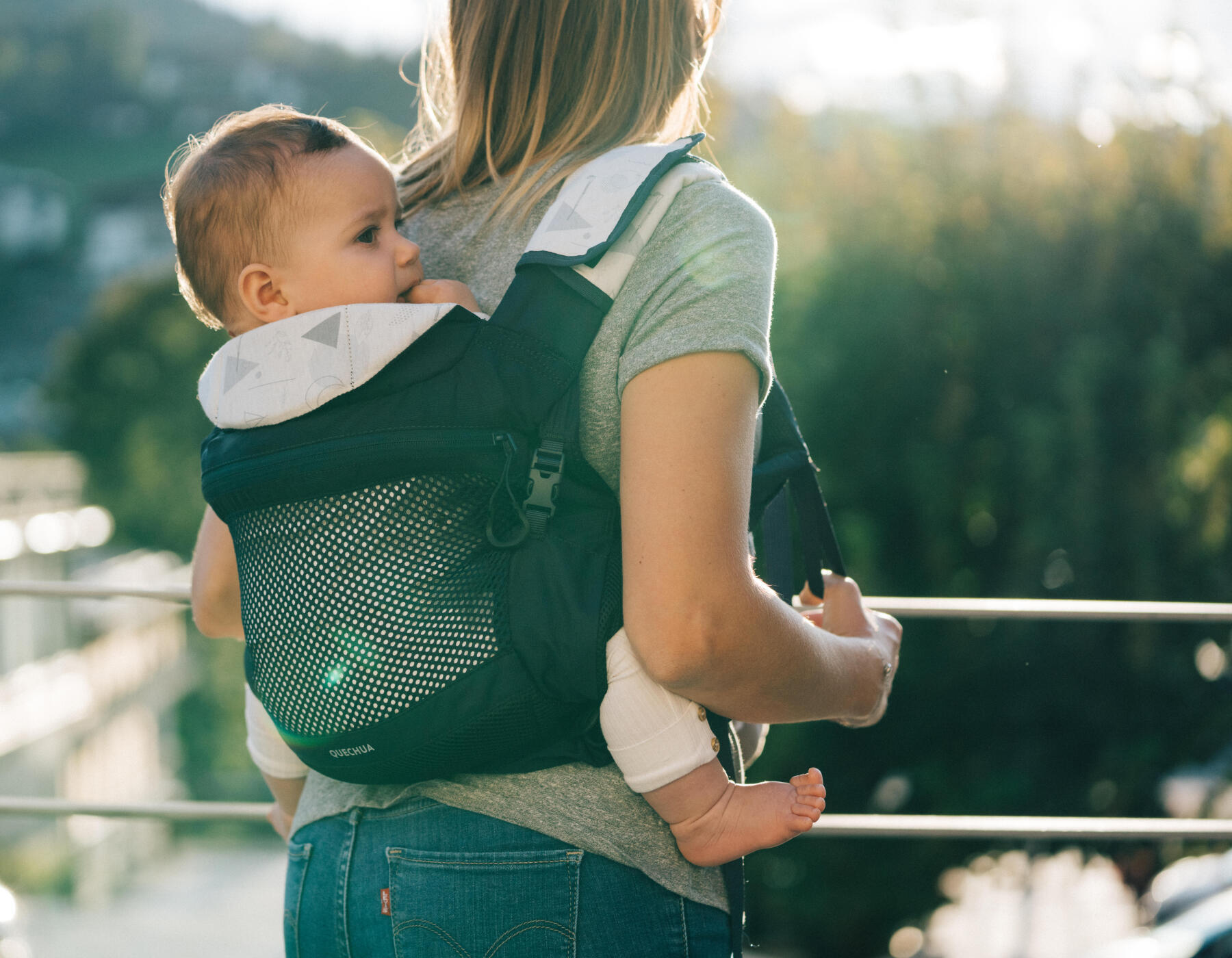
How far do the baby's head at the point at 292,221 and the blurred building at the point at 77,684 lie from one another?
11074 mm

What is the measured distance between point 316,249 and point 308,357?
183 millimetres

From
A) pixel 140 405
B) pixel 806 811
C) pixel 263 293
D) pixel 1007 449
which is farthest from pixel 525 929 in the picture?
pixel 140 405

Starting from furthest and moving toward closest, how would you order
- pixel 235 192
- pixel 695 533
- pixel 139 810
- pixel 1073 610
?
pixel 139 810
pixel 1073 610
pixel 235 192
pixel 695 533

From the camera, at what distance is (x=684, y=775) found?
86cm

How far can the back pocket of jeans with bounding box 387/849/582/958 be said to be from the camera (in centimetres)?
82

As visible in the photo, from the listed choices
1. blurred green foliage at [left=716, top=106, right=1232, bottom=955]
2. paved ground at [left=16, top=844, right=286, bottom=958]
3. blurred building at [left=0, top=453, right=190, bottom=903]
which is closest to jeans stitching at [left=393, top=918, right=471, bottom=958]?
blurred green foliage at [left=716, top=106, right=1232, bottom=955]

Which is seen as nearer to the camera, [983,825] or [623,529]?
[623,529]

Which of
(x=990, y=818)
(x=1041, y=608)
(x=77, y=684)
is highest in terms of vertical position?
(x=1041, y=608)

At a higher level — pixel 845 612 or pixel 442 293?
pixel 442 293

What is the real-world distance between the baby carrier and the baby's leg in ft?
0.09

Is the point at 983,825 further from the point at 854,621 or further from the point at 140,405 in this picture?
the point at 140,405

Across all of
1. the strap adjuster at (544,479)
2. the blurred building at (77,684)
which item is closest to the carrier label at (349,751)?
the strap adjuster at (544,479)

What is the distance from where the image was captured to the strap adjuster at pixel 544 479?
82 centimetres

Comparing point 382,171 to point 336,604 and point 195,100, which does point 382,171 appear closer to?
point 336,604
